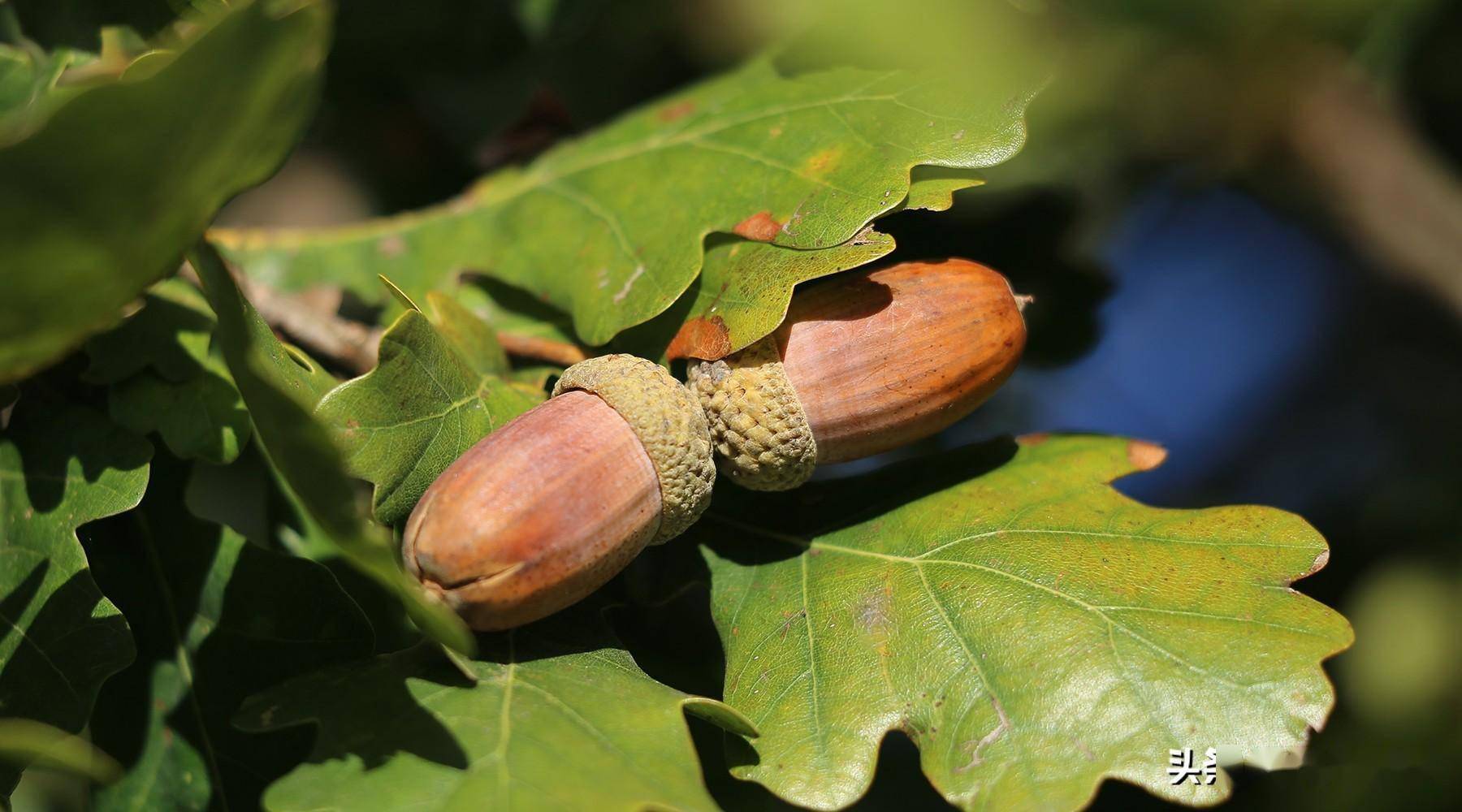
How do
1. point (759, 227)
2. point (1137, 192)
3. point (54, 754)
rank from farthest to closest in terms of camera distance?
point (1137, 192) → point (759, 227) → point (54, 754)

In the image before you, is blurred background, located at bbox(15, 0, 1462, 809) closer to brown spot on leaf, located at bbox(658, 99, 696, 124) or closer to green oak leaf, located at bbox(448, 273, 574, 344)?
brown spot on leaf, located at bbox(658, 99, 696, 124)

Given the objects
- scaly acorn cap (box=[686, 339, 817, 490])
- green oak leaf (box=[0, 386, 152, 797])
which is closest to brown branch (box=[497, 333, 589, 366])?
scaly acorn cap (box=[686, 339, 817, 490])

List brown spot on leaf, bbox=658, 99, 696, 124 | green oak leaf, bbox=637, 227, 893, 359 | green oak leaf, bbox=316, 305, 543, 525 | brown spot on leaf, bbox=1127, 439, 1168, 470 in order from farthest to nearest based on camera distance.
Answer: brown spot on leaf, bbox=658, 99, 696, 124 < brown spot on leaf, bbox=1127, 439, 1168, 470 < green oak leaf, bbox=637, 227, 893, 359 < green oak leaf, bbox=316, 305, 543, 525

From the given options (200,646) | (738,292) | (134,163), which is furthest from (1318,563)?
(200,646)

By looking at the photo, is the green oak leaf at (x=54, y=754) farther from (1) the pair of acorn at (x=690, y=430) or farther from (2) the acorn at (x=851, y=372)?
(2) the acorn at (x=851, y=372)

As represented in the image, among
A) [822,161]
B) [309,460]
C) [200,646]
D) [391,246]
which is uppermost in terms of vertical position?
[822,161]

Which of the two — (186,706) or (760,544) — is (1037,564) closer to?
(760,544)

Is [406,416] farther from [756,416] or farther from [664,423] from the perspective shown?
[756,416]

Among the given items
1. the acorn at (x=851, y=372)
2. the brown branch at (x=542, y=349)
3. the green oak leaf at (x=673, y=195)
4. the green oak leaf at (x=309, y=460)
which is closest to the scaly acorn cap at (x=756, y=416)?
the acorn at (x=851, y=372)
